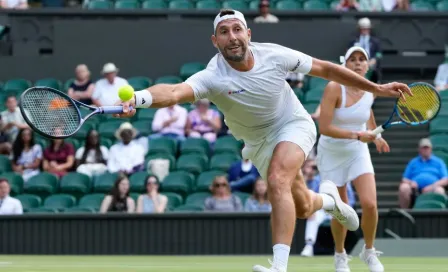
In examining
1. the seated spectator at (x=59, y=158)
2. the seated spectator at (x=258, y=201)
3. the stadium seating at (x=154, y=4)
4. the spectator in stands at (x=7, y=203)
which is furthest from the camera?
the stadium seating at (x=154, y=4)

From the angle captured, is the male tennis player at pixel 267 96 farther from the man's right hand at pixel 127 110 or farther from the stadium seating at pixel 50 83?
the stadium seating at pixel 50 83

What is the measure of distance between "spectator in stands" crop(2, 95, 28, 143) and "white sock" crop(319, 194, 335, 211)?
8.48 m

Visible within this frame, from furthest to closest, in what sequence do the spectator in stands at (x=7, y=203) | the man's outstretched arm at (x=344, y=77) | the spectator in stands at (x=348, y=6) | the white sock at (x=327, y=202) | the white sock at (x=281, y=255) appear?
the spectator in stands at (x=348, y=6) → the spectator in stands at (x=7, y=203) → the white sock at (x=327, y=202) → the man's outstretched arm at (x=344, y=77) → the white sock at (x=281, y=255)

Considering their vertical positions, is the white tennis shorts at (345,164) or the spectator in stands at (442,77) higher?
the spectator in stands at (442,77)

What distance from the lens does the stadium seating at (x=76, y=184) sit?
16297 mm

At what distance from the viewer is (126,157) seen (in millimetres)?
16406

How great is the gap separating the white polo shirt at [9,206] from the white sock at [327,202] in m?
6.55

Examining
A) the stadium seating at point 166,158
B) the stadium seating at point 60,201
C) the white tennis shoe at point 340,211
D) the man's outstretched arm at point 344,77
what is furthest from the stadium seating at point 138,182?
the man's outstretched arm at point 344,77

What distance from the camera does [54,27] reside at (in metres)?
19.3

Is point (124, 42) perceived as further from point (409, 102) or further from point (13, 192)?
point (409, 102)

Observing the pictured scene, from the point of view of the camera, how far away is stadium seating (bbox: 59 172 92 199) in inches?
642

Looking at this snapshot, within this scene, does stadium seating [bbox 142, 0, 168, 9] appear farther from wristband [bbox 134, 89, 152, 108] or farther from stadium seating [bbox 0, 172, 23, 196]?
wristband [bbox 134, 89, 152, 108]

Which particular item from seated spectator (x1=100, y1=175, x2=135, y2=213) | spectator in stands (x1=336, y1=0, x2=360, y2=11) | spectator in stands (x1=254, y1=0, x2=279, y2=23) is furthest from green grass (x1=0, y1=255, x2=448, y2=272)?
spectator in stands (x1=336, y1=0, x2=360, y2=11)

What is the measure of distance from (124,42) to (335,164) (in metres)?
9.03
